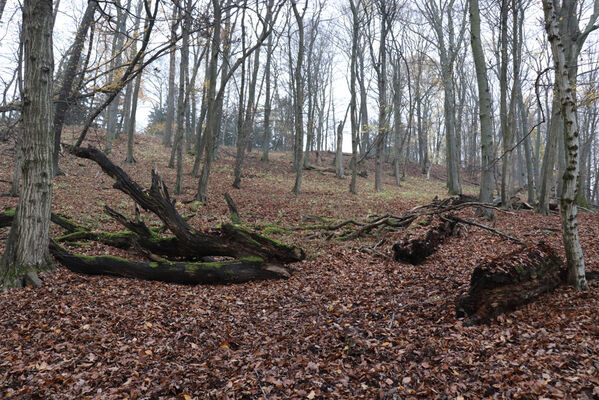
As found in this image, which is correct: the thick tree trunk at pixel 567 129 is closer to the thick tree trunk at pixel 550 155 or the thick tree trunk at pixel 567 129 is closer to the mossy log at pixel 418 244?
the mossy log at pixel 418 244

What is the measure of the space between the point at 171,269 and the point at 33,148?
3.02m

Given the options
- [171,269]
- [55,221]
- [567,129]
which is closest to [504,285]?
[567,129]

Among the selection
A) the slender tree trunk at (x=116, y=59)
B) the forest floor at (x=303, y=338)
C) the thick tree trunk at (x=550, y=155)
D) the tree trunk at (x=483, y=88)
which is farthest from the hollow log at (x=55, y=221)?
the thick tree trunk at (x=550, y=155)

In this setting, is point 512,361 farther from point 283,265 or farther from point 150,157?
point 150,157

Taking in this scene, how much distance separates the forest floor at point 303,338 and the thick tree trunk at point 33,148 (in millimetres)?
487

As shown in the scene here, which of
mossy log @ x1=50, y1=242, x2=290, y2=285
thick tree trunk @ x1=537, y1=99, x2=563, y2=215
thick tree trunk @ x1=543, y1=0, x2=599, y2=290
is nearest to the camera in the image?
thick tree trunk @ x1=543, y1=0, x2=599, y2=290

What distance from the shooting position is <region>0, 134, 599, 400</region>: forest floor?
11.1ft

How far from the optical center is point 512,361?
137 inches

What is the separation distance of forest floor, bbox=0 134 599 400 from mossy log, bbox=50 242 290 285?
0.20m

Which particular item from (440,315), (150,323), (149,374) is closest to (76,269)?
(150,323)

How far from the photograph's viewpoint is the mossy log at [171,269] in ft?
21.2

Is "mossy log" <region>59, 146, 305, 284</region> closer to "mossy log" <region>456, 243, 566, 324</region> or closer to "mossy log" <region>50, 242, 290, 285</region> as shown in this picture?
"mossy log" <region>50, 242, 290, 285</region>

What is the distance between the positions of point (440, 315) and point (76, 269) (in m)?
6.29

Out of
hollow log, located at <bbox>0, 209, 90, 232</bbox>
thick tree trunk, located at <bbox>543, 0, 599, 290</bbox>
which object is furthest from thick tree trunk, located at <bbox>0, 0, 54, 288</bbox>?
thick tree trunk, located at <bbox>543, 0, 599, 290</bbox>
